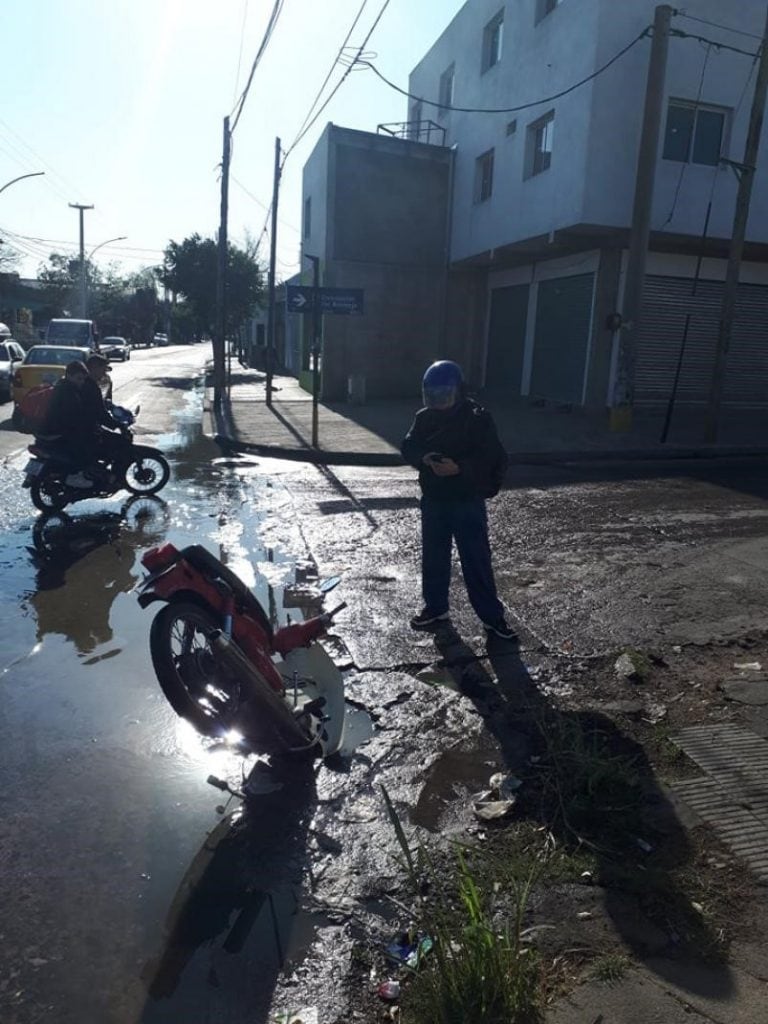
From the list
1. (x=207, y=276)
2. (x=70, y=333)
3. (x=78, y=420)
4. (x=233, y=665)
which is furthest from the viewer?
(x=207, y=276)

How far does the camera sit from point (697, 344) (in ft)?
65.1

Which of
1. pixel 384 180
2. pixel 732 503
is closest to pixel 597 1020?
pixel 732 503

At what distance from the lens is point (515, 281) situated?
922 inches

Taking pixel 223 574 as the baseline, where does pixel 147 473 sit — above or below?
below

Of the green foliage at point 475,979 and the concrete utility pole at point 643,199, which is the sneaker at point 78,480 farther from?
the concrete utility pole at point 643,199

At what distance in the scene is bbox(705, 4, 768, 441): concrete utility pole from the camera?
1334cm

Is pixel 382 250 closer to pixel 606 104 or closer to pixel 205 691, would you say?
pixel 606 104

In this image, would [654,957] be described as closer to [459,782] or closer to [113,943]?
[459,782]

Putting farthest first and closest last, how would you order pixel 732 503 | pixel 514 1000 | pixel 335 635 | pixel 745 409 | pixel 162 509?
pixel 745 409, pixel 732 503, pixel 162 509, pixel 335 635, pixel 514 1000

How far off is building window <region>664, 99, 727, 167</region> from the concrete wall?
0.84 feet

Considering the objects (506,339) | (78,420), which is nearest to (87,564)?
(78,420)

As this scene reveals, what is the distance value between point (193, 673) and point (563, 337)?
1843 cm

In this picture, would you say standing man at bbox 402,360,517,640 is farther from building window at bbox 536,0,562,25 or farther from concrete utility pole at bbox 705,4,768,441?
building window at bbox 536,0,562,25

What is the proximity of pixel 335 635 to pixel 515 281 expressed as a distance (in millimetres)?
20049
